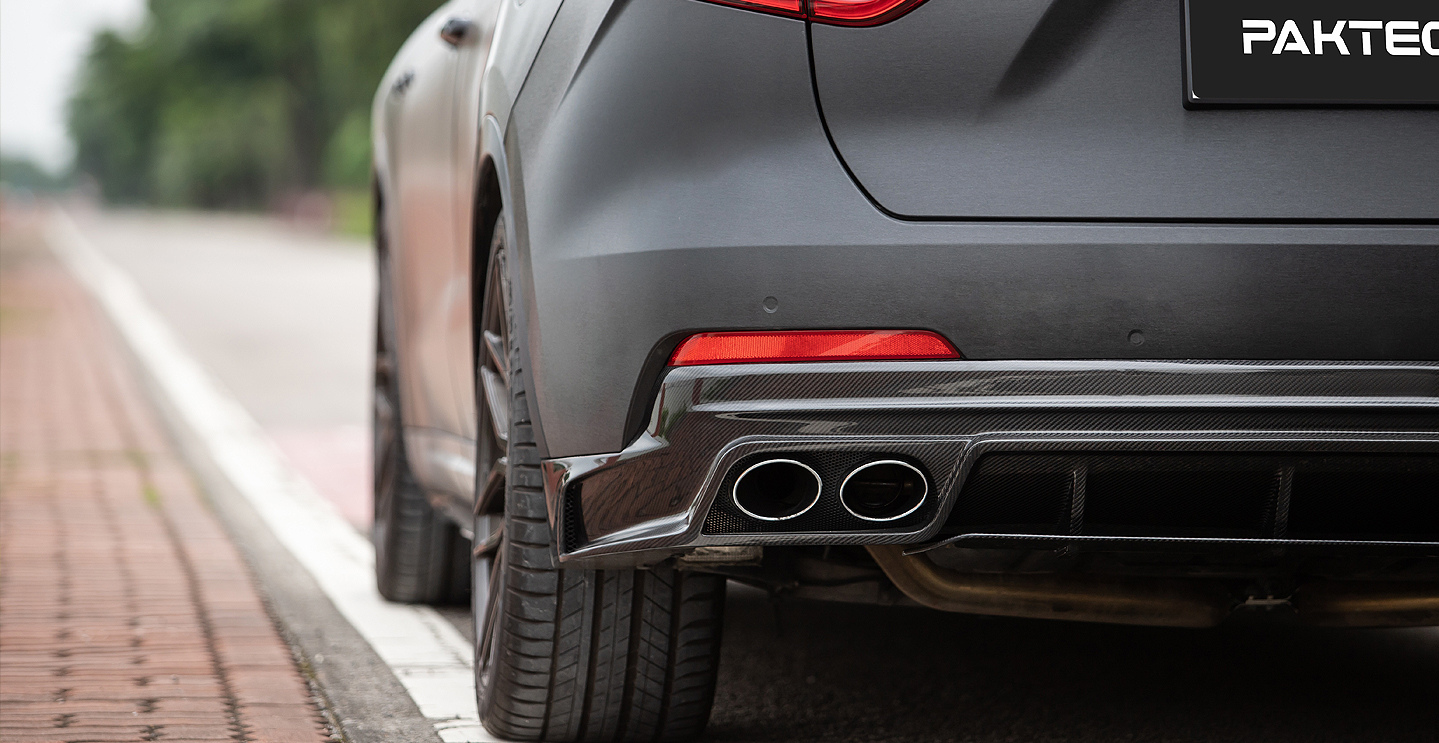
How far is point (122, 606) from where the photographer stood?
448cm

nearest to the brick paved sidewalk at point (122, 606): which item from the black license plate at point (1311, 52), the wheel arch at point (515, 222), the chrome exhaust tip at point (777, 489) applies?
the wheel arch at point (515, 222)

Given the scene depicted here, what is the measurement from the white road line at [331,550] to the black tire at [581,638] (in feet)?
0.89

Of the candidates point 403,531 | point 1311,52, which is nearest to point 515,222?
point 1311,52

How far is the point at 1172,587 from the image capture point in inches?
115

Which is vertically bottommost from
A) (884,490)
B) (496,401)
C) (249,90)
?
(884,490)

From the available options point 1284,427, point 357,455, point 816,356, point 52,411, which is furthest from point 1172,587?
point 52,411

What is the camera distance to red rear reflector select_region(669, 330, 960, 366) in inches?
90.9

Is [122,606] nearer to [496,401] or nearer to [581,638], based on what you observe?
[496,401]

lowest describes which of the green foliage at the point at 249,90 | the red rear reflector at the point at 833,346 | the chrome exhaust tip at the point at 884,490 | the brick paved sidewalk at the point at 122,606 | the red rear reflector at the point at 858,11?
the brick paved sidewalk at the point at 122,606

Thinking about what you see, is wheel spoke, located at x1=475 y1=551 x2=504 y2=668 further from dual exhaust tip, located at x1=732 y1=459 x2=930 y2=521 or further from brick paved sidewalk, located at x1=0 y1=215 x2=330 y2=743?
dual exhaust tip, located at x1=732 y1=459 x2=930 y2=521

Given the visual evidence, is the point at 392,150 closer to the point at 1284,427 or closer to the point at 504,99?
the point at 504,99

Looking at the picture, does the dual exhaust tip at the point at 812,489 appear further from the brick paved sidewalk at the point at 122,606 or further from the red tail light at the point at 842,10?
the brick paved sidewalk at the point at 122,606

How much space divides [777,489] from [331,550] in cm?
340

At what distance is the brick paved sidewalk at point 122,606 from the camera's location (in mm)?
3340
